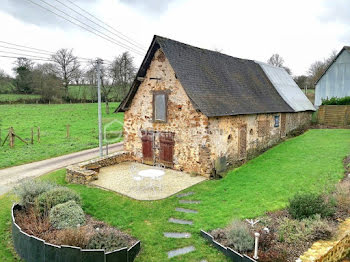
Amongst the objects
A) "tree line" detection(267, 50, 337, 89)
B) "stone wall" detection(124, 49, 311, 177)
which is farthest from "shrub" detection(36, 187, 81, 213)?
"tree line" detection(267, 50, 337, 89)

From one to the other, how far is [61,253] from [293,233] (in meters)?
6.33

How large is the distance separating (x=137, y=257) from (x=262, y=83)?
760 inches

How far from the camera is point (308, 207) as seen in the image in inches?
327

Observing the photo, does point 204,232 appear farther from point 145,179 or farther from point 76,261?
point 145,179

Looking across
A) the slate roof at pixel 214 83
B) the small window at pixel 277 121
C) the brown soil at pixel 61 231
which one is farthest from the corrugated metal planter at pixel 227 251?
the small window at pixel 277 121

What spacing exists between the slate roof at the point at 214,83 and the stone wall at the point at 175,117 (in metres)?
0.50

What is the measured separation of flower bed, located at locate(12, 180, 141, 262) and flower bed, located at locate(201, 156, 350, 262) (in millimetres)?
2747

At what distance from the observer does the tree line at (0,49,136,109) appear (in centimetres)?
4234

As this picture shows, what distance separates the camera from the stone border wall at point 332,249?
6430mm

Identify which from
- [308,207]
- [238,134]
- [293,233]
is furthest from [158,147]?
[293,233]

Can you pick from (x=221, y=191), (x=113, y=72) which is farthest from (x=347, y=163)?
(x=113, y=72)

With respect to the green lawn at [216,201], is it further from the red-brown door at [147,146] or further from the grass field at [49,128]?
the grass field at [49,128]

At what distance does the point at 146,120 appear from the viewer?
16.8 m

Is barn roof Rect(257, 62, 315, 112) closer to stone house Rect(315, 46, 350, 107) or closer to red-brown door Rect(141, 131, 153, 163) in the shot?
stone house Rect(315, 46, 350, 107)
